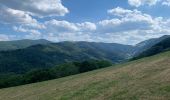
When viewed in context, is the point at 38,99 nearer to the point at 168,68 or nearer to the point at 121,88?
the point at 121,88

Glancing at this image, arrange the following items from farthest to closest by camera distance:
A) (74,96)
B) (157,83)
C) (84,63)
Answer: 1. (84,63)
2. (74,96)
3. (157,83)

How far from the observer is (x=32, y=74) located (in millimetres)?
126625

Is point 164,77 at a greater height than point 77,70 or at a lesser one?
greater

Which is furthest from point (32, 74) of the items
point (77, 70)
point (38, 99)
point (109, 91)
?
point (109, 91)

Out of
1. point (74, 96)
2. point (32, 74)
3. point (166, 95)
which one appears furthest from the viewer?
point (32, 74)

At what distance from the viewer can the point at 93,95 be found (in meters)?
30.8

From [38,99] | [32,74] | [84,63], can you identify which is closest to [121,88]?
[38,99]

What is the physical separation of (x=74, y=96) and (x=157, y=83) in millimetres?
8788

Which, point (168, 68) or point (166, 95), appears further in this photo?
point (168, 68)

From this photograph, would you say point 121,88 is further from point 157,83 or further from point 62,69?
Result: point 62,69

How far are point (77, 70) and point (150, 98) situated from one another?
119m

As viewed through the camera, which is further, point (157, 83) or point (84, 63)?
point (84, 63)

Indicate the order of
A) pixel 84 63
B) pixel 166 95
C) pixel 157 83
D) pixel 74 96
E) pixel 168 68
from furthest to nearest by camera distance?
pixel 84 63 < pixel 168 68 < pixel 74 96 < pixel 157 83 < pixel 166 95

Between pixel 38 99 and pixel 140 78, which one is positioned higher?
pixel 140 78
